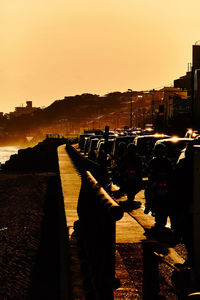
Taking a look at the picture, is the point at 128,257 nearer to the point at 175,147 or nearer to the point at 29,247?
the point at 29,247

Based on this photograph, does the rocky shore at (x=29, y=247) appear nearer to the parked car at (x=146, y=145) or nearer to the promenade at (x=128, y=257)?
the promenade at (x=128, y=257)

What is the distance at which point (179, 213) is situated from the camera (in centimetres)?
591

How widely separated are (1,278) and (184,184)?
491 centimetres

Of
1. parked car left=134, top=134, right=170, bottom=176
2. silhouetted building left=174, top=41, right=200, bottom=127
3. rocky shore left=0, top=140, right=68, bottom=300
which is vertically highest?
silhouetted building left=174, top=41, right=200, bottom=127

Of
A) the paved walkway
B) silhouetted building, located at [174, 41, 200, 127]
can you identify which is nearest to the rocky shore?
the paved walkway

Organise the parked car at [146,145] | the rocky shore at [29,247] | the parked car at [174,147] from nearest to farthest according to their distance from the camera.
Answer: the rocky shore at [29,247] < the parked car at [174,147] < the parked car at [146,145]

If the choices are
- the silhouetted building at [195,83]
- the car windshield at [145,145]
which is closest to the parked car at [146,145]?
the car windshield at [145,145]

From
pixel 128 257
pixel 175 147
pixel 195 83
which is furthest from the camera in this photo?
pixel 195 83

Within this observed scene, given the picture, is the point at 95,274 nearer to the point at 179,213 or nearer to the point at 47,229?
the point at 179,213

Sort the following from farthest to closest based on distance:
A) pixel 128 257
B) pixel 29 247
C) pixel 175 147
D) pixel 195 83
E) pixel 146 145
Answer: pixel 195 83 < pixel 146 145 < pixel 175 147 < pixel 29 247 < pixel 128 257

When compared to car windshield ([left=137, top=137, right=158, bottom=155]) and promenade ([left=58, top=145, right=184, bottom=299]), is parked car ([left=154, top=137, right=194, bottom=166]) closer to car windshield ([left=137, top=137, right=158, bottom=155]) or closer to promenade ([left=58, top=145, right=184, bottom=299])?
promenade ([left=58, top=145, right=184, bottom=299])

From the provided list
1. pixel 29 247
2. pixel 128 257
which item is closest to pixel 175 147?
pixel 29 247

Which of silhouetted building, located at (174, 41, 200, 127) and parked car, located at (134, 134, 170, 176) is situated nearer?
parked car, located at (134, 134, 170, 176)

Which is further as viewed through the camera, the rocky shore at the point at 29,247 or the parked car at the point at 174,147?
the parked car at the point at 174,147
